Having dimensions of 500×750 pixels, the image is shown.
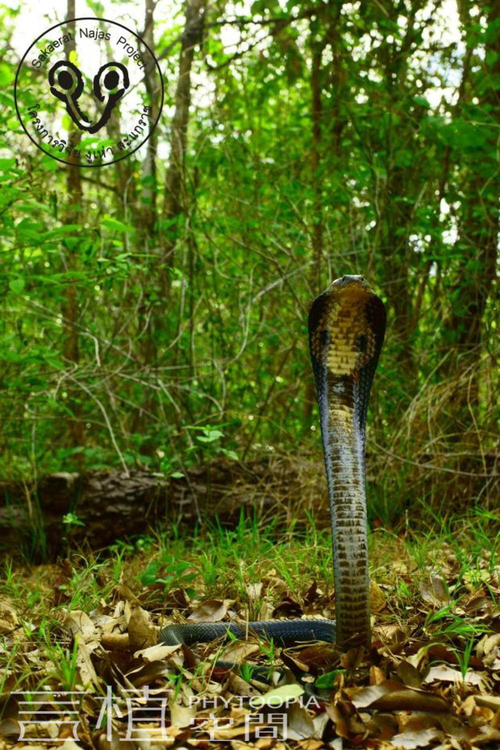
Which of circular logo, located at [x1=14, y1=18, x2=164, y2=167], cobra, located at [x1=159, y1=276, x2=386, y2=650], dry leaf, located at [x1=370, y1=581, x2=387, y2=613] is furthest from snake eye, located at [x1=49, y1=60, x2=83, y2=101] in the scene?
dry leaf, located at [x1=370, y1=581, x2=387, y2=613]

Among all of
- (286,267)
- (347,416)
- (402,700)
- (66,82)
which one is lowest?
(402,700)

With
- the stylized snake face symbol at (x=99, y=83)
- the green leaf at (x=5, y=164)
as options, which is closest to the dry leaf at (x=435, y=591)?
the green leaf at (x=5, y=164)

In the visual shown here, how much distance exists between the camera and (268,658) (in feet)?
9.67

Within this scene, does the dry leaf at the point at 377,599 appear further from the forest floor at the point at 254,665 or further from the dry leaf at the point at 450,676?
the dry leaf at the point at 450,676

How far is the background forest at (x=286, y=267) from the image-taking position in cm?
575

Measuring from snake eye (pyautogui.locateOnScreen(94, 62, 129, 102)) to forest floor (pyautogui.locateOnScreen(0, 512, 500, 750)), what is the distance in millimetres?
4325

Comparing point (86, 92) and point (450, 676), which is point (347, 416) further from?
point (86, 92)

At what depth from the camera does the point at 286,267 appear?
21.0 ft

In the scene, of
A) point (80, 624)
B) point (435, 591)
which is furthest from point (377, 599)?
point (80, 624)

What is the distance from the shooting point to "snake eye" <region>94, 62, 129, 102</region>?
6075mm

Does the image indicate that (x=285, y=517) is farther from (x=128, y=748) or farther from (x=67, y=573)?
(x=128, y=748)

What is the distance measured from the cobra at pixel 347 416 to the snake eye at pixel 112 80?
13.9 feet

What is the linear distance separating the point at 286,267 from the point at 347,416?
3.84 meters

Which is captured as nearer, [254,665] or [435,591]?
[254,665]
